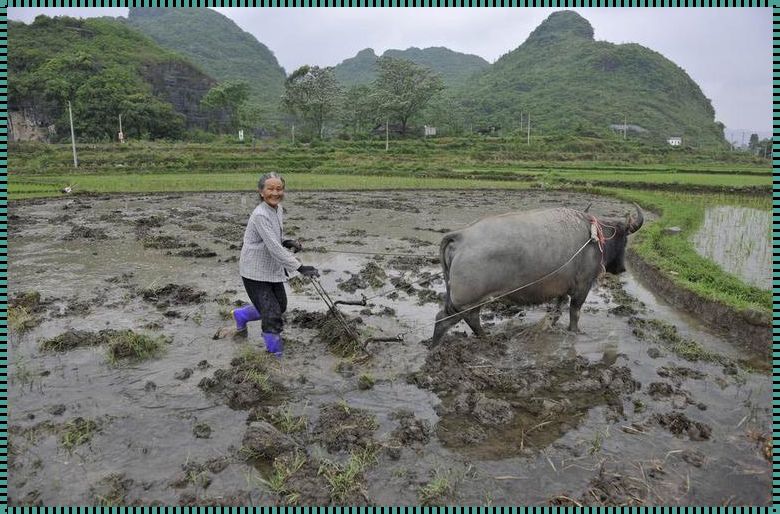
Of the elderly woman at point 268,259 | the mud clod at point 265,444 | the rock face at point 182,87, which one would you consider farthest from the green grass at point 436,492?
the rock face at point 182,87

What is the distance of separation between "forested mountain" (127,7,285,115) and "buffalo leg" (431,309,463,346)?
3189 inches

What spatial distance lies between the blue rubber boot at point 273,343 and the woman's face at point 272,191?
138 centimetres

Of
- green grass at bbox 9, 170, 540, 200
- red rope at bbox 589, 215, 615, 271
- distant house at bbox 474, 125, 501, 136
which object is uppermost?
distant house at bbox 474, 125, 501, 136

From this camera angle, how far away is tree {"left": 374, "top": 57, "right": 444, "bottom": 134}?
52.1 meters

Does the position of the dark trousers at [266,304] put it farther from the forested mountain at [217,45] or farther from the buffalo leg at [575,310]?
the forested mountain at [217,45]

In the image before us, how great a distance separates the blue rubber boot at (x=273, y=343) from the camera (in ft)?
16.7

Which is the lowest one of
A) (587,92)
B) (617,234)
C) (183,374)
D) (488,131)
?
(183,374)

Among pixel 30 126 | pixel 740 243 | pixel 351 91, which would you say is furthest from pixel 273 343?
pixel 30 126

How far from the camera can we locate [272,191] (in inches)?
193

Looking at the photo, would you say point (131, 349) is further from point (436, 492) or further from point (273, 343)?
point (436, 492)

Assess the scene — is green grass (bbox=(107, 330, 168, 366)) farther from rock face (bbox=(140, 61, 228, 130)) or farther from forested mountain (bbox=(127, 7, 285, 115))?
forested mountain (bbox=(127, 7, 285, 115))

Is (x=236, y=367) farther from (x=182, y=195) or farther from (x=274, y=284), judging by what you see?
(x=182, y=195)

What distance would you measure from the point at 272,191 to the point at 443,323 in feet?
7.35

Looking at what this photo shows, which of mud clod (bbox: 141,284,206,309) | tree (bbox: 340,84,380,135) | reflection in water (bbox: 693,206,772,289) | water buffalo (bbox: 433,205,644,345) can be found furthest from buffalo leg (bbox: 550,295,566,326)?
tree (bbox: 340,84,380,135)
